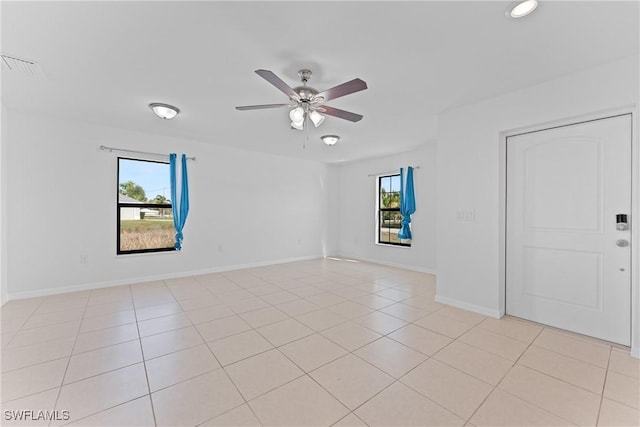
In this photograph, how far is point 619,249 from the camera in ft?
7.73

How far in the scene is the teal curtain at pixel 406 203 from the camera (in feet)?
17.6

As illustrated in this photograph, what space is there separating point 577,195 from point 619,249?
564 millimetres

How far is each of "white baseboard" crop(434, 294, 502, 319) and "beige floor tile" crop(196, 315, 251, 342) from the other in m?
2.43

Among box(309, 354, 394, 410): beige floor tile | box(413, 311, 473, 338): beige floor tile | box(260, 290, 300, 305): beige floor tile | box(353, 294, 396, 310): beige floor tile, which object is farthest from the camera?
box(260, 290, 300, 305): beige floor tile

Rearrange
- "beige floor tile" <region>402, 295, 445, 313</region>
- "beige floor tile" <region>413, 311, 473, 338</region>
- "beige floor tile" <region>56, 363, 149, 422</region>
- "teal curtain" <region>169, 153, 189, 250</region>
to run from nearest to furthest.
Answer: "beige floor tile" <region>56, 363, 149, 422</region> → "beige floor tile" <region>413, 311, 473, 338</region> → "beige floor tile" <region>402, 295, 445, 313</region> → "teal curtain" <region>169, 153, 189, 250</region>

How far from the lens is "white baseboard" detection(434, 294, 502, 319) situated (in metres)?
2.97

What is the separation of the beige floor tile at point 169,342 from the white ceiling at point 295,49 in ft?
8.17

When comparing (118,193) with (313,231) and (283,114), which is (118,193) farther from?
(313,231)

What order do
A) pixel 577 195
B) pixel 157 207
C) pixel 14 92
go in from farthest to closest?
pixel 157 207 < pixel 14 92 < pixel 577 195

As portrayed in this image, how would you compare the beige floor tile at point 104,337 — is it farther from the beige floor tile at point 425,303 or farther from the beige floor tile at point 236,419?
the beige floor tile at point 425,303

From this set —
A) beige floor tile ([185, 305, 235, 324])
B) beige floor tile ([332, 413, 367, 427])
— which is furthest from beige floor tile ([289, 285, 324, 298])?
beige floor tile ([332, 413, 367, 427])

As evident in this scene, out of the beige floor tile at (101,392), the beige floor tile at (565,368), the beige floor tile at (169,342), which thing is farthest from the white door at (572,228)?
the beige floor tile at (101,392)

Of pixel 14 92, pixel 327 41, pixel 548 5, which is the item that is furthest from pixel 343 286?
pixel 14 92

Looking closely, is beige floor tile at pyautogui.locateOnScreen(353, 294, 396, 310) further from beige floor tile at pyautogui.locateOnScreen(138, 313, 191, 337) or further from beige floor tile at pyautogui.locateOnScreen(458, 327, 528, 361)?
beige floor tile at pyautogui.locateOnScreen(138, 313, 191, 337)
